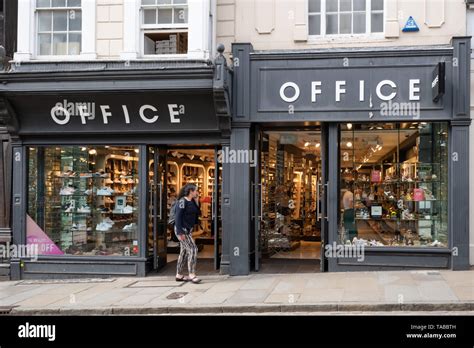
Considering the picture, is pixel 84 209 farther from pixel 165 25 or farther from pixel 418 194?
pixel 418 194

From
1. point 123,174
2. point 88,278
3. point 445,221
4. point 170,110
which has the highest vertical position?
point 170,110

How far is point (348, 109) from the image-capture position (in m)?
12.0

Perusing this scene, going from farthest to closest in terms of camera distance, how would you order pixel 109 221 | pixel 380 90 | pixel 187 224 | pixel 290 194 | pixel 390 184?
pixel 290 194, pixel 109 221, pixel 390 184, pixel 380 90, pixel 187 224

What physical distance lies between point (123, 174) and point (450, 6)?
7633mm

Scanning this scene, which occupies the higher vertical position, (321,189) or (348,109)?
(348,109)

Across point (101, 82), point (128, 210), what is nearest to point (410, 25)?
point (101, 82)

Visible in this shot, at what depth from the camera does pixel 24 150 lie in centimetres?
1296

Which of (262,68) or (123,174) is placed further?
(123,174)

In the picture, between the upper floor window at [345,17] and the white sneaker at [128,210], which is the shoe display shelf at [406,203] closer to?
the upper floor window at [345,17]

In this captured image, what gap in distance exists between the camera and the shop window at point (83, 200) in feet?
42.4

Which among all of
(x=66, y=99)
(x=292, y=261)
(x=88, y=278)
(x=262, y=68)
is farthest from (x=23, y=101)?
(x=292, y=261)

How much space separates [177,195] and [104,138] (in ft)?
6.67

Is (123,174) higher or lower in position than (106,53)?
lower

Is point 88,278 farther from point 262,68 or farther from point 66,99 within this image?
point 262,68
